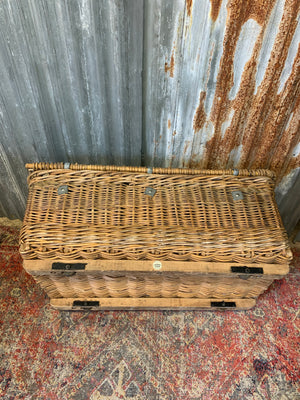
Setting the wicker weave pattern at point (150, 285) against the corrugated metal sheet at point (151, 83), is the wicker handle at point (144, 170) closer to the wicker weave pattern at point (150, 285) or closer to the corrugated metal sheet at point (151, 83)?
the corrugated metal sheet at point (151, 83)

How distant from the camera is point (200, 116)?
140cm

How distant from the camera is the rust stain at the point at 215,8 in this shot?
1.09m

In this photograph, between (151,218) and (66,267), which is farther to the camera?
(151,218)

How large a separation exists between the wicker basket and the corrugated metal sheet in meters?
0.16

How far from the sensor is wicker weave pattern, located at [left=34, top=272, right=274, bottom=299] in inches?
51.0

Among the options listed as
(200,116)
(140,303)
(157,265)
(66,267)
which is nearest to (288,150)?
(200,116)

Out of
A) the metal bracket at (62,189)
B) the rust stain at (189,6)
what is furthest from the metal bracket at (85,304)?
the rust stain at (189,6)

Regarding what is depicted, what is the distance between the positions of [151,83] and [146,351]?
1246 mm

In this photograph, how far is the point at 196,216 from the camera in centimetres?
134

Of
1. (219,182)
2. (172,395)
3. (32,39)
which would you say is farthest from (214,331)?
(32,39)

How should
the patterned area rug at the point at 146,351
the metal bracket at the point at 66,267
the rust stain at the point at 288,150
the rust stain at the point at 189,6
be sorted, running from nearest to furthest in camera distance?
the rust stain at the point at 189,6
the metal bracket at the point at 66,267
the patterned area rug at the point at 146,351
the rust stain at the point at 288,150

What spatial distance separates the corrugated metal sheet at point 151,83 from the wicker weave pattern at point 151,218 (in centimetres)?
19

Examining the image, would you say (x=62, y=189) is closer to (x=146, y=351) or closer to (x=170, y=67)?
(x=170, y=67)

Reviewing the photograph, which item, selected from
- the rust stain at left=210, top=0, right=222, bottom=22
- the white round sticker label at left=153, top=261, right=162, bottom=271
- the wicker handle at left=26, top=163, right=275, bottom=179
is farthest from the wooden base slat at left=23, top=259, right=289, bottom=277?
the rust stain at left=210, top=0, right=222, bottom=22
